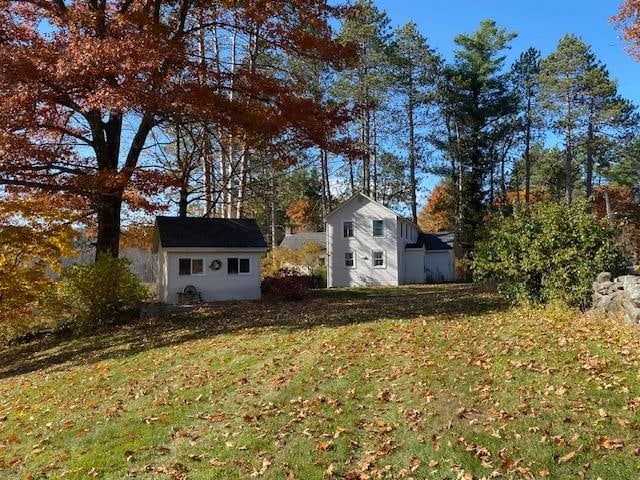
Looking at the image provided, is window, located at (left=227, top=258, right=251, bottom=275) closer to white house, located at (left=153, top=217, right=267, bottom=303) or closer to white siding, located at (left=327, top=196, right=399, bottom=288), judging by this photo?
white house, located at (left=153, top=217, right=267, bottom=303)

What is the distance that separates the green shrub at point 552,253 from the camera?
10.9 m

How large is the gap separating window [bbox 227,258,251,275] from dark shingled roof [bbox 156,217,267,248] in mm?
601

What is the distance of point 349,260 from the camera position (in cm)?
3177

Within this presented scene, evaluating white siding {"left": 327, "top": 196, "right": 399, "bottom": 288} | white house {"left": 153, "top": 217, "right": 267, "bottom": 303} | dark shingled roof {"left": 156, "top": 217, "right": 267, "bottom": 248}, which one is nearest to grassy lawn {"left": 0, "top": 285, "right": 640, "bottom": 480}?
white house {"left": 153, "top": 217, "right": 267, "bottom": 303}

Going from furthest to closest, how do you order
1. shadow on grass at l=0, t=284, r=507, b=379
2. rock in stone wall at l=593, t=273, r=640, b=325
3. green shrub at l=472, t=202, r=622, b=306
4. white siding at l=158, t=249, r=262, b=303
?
white siding at l=158, t=249, r=262, b=303 < shadow on grass at l=0, t=284, r=507, b=379 < green shrub at l=472, t=202, r=622, b=306 < rock in stone wall at l=593, t=273, r=640, b=325

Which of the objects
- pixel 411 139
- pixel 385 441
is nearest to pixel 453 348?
pixel 385 441

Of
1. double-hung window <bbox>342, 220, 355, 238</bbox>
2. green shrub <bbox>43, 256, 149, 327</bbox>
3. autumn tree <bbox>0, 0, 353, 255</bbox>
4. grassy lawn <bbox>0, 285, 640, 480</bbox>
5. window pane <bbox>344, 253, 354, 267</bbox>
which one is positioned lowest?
grassy lawn <bbox>0, 285, 640, 480</bbox>

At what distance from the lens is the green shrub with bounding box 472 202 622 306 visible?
35.9ft

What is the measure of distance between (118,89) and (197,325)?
6.28m

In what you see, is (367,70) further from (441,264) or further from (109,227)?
(109,227)

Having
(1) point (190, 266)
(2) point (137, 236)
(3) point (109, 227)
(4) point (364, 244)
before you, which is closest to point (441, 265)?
(4) point (364, 244)

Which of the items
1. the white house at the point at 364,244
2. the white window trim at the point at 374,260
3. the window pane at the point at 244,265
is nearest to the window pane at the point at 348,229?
the white house at the point at 364,244

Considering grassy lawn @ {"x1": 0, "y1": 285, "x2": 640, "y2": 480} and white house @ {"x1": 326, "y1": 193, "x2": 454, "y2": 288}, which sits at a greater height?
white house @ {"x1": 326, "y1": 193, "x2": 454, "y2": 288}

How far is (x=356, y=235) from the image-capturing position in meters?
31.9
